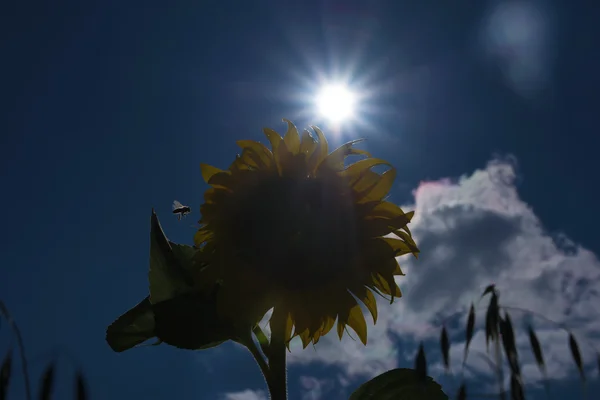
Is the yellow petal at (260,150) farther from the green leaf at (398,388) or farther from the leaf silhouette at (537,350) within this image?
the leaf silhouette at (537,350)

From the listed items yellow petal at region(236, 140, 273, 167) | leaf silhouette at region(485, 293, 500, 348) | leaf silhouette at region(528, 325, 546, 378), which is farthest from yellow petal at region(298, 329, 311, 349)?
leaf silhouette at region(528, 325, 546, 378)

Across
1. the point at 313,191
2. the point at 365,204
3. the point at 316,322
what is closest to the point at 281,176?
the point at 313,191

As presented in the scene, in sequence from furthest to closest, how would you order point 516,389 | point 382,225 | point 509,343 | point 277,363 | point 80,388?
1. point 509,343
2. point 516,389
3. point 80,388
4. point 382,225
5. point 277,363

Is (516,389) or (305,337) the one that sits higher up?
(305,337)

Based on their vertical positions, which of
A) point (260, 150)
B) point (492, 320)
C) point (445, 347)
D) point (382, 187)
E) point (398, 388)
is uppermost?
point (260, 150)

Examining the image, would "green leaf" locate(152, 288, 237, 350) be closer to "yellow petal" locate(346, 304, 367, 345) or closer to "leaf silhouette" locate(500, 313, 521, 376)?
"yellow petal" locate(346, 304, 367, 345)

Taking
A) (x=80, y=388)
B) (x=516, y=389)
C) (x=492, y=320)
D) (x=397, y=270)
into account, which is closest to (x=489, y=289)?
(x=492, y=320)

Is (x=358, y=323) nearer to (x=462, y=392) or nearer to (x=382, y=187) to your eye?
(x=382, y=187)
